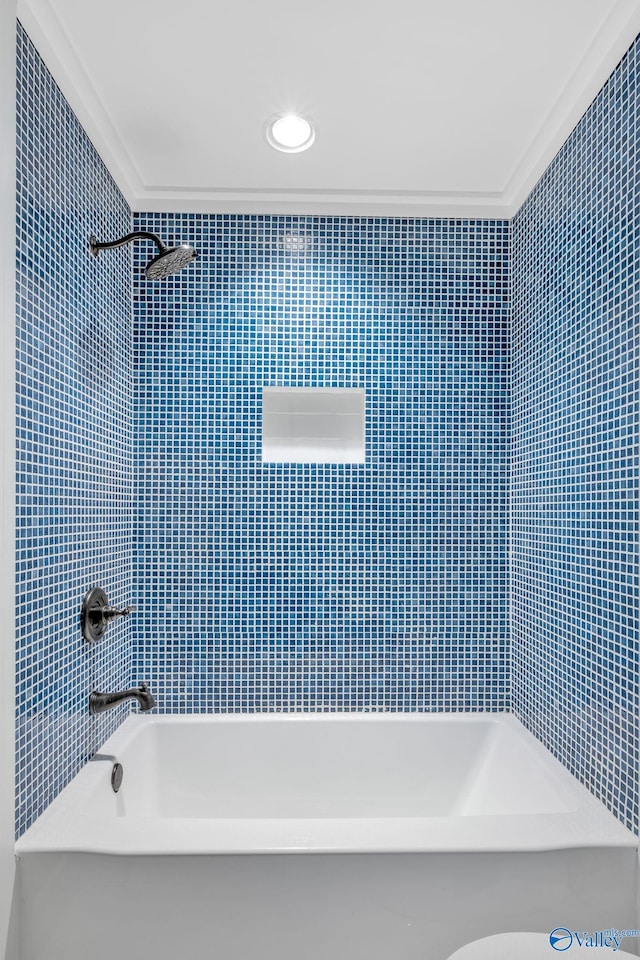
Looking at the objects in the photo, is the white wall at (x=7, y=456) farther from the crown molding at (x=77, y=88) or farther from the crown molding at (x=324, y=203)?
the crown molding at (x=324, y=203)

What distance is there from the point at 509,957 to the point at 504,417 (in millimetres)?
1741

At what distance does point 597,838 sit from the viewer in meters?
1.45

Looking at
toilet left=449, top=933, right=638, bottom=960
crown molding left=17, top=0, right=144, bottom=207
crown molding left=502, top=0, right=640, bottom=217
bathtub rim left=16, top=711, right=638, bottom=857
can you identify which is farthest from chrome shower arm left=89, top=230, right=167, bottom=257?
toilet left=449, top=933, right=638, bottom=960

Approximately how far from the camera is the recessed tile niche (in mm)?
2441

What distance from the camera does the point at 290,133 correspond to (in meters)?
1.96

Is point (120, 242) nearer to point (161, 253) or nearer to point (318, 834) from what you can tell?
point (161, 253)

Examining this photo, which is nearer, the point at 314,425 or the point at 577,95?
the point at 577,95

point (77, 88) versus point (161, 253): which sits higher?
point (77, 88)

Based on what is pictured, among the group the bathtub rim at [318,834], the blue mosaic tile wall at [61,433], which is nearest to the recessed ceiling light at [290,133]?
the blue mosaic tile wall at [61,433]

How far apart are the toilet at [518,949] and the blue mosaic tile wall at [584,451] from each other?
355 millimetres

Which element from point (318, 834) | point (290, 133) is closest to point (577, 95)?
point (290, 133)

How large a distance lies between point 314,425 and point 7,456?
1.26 meters

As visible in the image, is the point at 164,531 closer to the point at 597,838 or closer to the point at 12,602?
the point at 12,602

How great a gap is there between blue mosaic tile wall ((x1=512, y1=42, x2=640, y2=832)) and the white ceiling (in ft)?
0.47
